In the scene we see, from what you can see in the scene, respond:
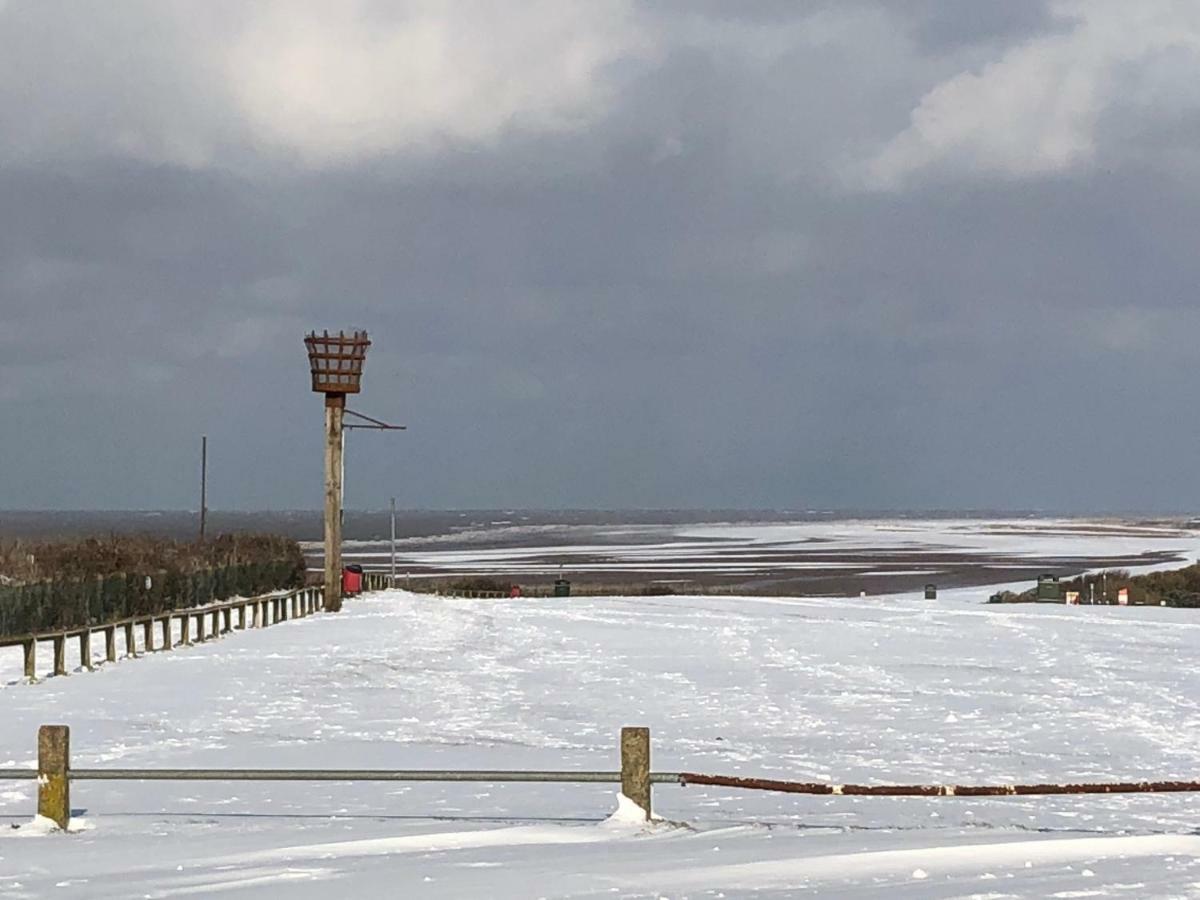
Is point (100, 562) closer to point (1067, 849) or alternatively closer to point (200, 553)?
point (200, 553)

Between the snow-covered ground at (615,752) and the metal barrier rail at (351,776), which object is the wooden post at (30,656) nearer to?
the snow-covered ground at (615,752)

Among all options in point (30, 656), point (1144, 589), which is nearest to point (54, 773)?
point (30, 656)

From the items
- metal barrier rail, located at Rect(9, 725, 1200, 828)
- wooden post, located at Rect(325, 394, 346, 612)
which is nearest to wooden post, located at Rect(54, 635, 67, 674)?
metal barrier rail, located at Rect(9, 725, 1200, 828)

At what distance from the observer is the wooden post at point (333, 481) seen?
3850cm

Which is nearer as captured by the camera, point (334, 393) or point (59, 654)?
point (59, 654)

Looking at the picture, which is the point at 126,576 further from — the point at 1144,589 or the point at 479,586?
the point at 1144,589

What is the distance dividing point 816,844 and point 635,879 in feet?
5.89

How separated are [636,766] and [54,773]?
12.7 feet

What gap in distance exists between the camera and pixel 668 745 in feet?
55.8

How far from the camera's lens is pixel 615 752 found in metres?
16.5

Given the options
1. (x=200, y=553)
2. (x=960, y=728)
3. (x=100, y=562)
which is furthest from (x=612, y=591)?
(x=960, y=728)

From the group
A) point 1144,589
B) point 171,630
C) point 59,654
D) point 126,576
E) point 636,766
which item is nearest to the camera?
point 636,766

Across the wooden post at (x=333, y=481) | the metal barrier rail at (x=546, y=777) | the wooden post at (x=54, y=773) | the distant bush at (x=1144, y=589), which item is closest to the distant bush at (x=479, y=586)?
the wooden post at (x=333, y=481)

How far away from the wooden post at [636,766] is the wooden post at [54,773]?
12.1 feet
